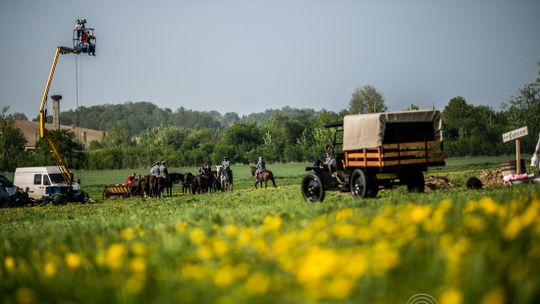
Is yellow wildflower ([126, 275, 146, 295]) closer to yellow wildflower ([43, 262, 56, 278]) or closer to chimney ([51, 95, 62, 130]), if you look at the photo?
yellow wildflower ([43, 262, 56, 278])

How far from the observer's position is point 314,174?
18.2 m

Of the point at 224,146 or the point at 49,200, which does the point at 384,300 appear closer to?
the point at 49,200

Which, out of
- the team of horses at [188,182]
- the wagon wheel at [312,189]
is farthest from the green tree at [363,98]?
the wagon wheel at [312,189]

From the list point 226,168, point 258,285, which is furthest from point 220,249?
point 226,168

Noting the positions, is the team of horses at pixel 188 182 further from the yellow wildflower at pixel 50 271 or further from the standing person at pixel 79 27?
the yellow wildflower at pixel 50 271

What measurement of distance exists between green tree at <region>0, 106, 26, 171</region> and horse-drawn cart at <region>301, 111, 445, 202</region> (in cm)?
7328

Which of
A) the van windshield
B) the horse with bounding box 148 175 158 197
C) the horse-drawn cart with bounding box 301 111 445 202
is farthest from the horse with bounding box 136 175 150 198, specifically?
the horse-drawn cart with bounding box 301 111 445 202

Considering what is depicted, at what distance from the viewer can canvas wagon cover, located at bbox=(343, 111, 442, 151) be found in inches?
656

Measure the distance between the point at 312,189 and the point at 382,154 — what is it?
114 inches

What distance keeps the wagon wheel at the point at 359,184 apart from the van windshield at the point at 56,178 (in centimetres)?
2545

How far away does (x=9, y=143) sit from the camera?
280 feet

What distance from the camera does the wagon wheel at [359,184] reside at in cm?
1652

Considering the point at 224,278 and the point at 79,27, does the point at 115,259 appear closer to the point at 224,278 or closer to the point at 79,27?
the point at 224,278

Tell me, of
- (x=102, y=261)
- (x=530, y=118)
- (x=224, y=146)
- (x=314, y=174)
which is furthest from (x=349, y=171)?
(x=224, y=146)
